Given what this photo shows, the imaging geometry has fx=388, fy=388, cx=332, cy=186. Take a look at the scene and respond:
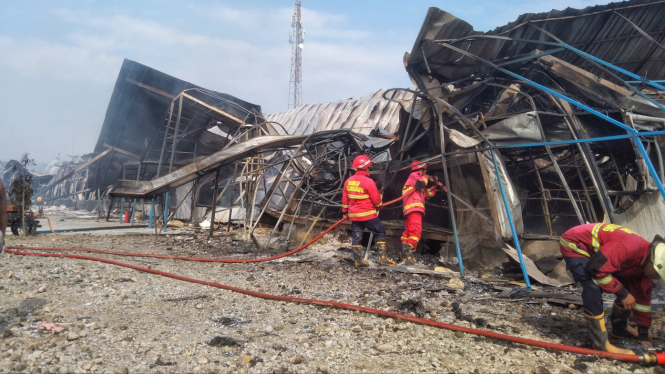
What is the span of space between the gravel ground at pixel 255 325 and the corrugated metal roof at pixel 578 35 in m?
3.67

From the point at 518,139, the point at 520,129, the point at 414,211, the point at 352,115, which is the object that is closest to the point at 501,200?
the point at 518,139

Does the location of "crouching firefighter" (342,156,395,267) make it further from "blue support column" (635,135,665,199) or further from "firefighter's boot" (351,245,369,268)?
"blue support column" (635,135,665,199)

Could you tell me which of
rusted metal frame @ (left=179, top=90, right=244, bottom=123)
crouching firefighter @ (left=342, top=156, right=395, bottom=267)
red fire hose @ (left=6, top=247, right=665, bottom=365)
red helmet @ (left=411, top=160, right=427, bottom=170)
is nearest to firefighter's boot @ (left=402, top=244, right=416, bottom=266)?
crouching firefighter @ (left=342, top=156, right=395, bottom=267)

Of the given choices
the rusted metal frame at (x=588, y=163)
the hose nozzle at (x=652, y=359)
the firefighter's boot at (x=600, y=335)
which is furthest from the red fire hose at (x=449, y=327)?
the rusted metal frame at (x=588, y=163)

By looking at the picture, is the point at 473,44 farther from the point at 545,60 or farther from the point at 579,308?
the point at 579,308

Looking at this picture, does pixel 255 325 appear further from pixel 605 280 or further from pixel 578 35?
pixel 578 35

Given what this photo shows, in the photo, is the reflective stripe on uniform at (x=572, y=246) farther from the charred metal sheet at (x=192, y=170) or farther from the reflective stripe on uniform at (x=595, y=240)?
the charred metal sheet at (x=192, y=170)

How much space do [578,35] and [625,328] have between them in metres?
5.08

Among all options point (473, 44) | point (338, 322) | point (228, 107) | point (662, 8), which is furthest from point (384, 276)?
point (228, 107)

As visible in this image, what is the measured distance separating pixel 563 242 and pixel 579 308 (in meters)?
1.32

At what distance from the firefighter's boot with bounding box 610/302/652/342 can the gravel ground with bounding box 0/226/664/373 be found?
0.28 meters

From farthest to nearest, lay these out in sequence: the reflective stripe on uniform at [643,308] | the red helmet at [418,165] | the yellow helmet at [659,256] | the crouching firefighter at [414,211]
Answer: the red helmet at [418,165] → the crouching firefighter at [414,211] → the reflective stripe on uniform at [643,308] → the yellow helmet at [659,256]

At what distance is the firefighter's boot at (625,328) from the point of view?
326 cm

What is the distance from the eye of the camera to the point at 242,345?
9.87ft
